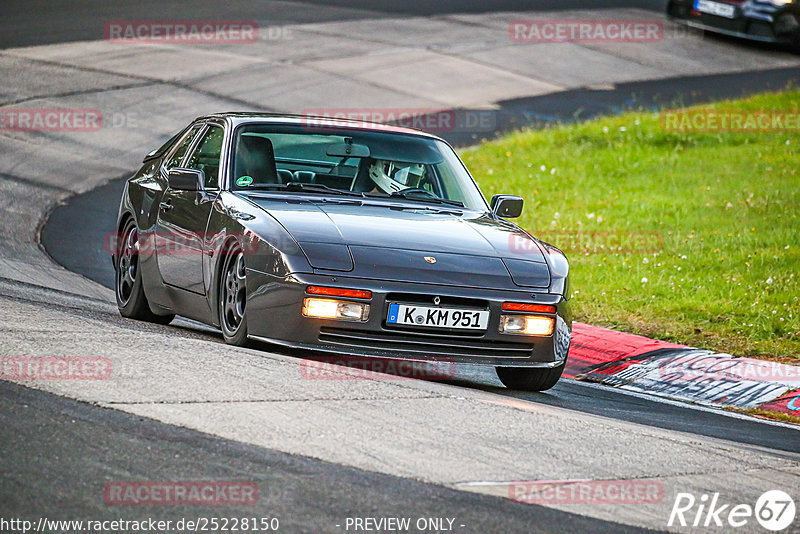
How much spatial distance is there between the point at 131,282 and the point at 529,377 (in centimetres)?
289

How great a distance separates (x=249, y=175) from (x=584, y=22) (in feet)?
71.9

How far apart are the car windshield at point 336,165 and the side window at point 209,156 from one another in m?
0.18

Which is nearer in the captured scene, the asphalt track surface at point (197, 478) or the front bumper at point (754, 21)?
the asphalt track surface at point (197, 478)

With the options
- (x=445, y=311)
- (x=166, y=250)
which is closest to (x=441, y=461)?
(x=445, y=311)

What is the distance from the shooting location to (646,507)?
4965 mm

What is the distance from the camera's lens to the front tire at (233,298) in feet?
23.5

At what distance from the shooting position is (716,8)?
26625 millimetres
